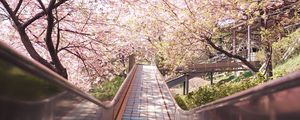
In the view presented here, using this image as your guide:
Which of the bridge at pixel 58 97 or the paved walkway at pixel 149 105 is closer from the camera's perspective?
the bridge at pixel 58 97

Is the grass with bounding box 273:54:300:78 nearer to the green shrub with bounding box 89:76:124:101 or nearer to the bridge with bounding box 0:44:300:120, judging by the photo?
the green shrub with bounding box 89:76:124:101

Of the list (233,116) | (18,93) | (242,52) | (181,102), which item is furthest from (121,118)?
(242,52)

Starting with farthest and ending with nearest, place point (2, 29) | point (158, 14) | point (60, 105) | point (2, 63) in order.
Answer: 1. point (158, 14)
2. point (2, 29)
3. point (60, 105)
4. point (2, 63)

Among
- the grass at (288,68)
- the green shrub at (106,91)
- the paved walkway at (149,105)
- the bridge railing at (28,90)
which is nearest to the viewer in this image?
the bridge railing at (28,90)

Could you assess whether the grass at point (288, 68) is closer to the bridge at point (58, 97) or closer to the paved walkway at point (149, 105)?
the paved walkway at point (149, 105)

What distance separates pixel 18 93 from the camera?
1.60 metres

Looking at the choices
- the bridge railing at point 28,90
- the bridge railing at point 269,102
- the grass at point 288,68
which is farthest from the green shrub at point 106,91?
the bridge railing at point 28,90

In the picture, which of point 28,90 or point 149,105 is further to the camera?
point 149,105

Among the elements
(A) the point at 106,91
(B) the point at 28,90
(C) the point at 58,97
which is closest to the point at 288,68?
(A) the point at 106,91

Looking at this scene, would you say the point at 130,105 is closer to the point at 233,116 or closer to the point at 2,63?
the point at 233,116

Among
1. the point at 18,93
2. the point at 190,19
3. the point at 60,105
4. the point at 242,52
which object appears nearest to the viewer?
the point at 18,93

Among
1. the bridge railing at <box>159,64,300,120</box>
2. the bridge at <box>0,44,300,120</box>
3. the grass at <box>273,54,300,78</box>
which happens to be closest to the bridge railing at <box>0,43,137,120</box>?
the bridge at <box>0,44,300,120</box>

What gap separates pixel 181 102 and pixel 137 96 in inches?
71.0

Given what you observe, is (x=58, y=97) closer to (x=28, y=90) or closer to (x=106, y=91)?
(x=28, y=90)
